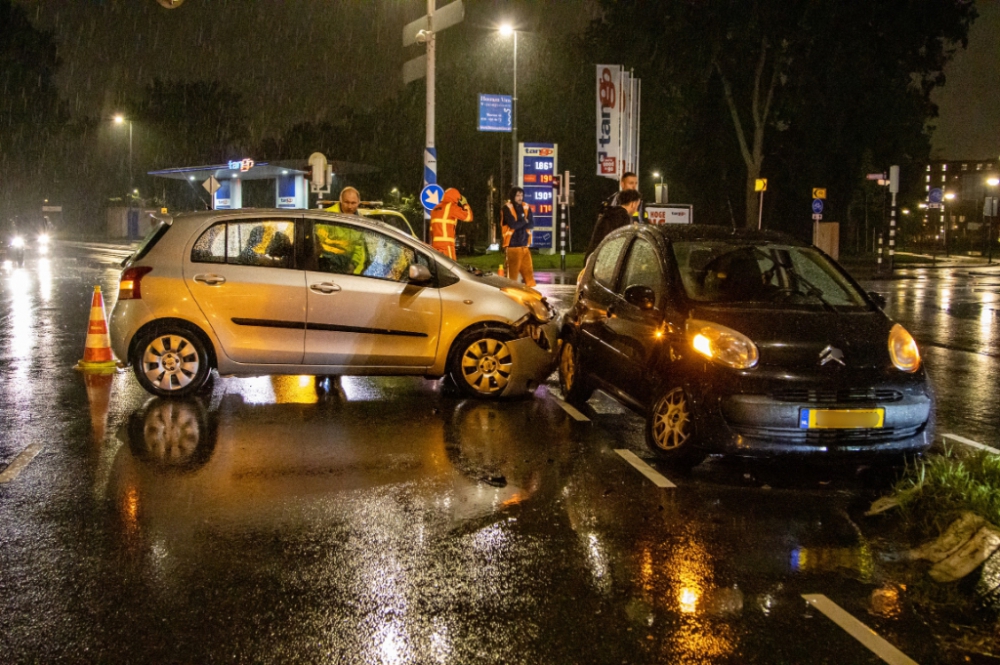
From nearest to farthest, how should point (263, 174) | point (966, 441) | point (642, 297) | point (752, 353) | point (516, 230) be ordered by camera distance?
point (752, 353), point (642, 297), point (966, 441), point (516, 230), point (263, 174)

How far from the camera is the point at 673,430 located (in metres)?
6.88

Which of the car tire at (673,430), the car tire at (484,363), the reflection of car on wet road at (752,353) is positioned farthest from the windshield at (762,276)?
the car tire at (484,363)

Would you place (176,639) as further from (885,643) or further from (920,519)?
(920,519)

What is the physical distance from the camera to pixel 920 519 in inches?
221

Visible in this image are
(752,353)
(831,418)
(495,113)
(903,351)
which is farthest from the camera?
(495,113)

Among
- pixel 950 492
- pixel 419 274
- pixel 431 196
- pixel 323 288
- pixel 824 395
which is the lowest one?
pixel 950 492

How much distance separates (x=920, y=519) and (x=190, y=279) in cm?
618

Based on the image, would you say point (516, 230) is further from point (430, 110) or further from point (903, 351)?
point (903, 351)

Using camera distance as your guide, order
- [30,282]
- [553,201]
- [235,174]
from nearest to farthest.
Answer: [30,282] → [553,201] → [235,174]

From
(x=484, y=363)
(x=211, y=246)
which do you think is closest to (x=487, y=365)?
(x=484, y=363)

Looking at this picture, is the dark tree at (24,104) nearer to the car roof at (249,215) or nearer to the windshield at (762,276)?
the car roof at (249,215)

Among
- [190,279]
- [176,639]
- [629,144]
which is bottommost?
[176,639]

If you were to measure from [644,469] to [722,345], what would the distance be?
0.97m

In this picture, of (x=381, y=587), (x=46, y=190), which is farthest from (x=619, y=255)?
(x=46, y=190)
